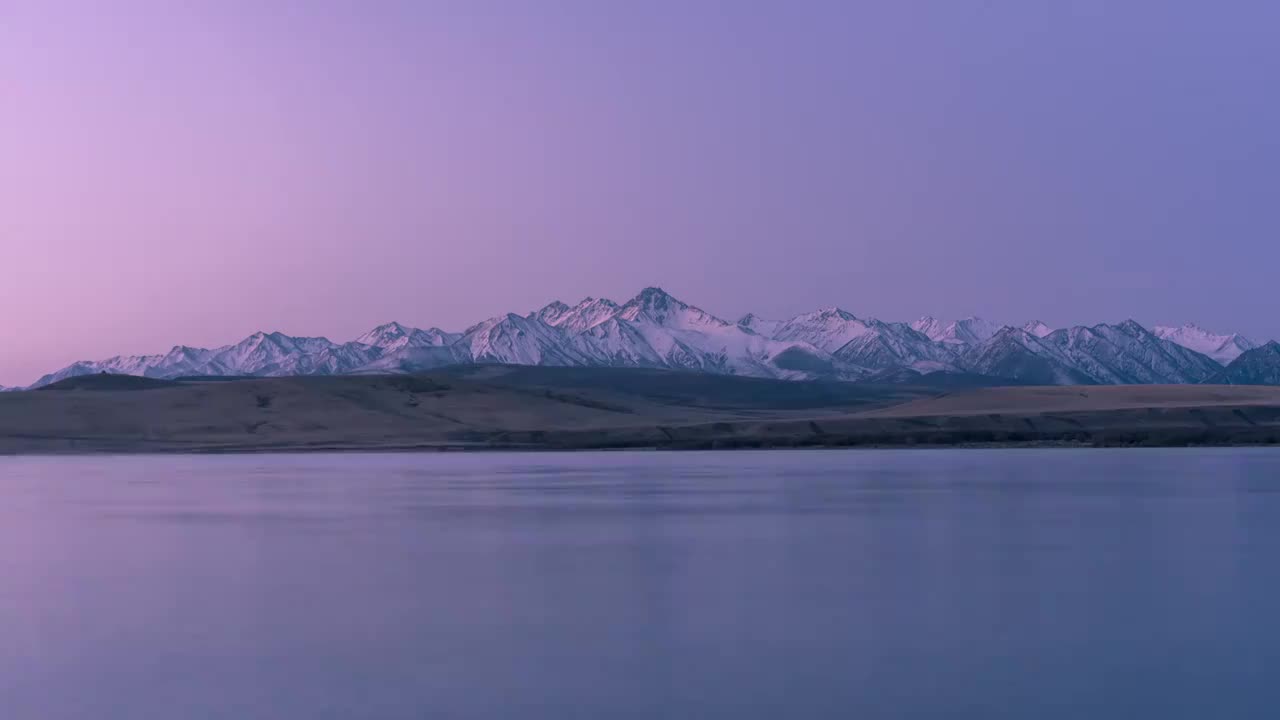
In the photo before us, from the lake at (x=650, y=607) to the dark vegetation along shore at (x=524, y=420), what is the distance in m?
44.6

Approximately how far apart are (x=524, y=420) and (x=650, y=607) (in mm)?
92650

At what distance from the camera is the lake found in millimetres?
13602

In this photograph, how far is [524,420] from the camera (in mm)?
110938

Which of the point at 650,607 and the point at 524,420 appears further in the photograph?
the point at 524,420

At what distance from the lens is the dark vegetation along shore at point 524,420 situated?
82000mm

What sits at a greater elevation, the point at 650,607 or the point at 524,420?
the point at 524,420

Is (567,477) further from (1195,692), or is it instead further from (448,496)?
(1195,692)

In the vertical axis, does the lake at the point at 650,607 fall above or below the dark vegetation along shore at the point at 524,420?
below

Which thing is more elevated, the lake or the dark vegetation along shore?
the dark vegetation along shore

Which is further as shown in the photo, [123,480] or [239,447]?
[239,447]

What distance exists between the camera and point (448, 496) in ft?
131

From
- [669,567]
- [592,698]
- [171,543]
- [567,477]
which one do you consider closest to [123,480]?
[567,477]

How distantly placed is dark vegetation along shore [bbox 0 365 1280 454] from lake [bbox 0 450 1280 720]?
146ft

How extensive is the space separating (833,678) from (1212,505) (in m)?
21.9
